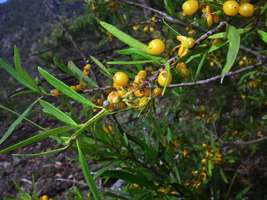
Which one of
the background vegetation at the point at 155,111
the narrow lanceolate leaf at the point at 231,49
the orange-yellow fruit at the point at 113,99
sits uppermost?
the narrow lanceolate leaf at the point at 231,49

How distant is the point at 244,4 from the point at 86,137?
899mm

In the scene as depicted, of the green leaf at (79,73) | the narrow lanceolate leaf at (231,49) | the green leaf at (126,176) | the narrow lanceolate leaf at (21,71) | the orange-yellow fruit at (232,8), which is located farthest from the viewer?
the green leaf at (126,176)

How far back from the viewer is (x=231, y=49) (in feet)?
2.25

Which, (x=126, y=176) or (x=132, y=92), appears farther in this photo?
(x=126, y=176)

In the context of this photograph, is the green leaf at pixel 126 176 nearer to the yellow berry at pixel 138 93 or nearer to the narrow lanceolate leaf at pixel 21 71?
the narrow lanceolate leaf at pixel 21 71

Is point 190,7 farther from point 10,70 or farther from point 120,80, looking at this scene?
point 10,70

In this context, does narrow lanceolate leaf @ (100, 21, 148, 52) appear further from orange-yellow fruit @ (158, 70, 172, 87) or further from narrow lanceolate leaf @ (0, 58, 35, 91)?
narrow lanceolate leaf @ (0, 58, 35, 91)

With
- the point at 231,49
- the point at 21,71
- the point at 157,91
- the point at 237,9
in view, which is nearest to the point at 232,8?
the point at 237,9

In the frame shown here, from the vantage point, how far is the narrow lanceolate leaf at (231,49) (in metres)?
0.66

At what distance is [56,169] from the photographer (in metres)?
5.99

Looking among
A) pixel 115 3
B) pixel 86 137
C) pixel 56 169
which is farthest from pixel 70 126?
pixel 56 169

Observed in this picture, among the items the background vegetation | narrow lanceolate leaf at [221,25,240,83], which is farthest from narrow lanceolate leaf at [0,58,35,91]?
narrow lanceolate leaf at [221,25,240,83]

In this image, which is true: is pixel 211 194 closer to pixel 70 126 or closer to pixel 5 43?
pixel 70 126

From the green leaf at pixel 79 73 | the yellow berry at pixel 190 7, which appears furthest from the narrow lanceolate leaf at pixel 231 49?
the green leaf at pixel 79 73
